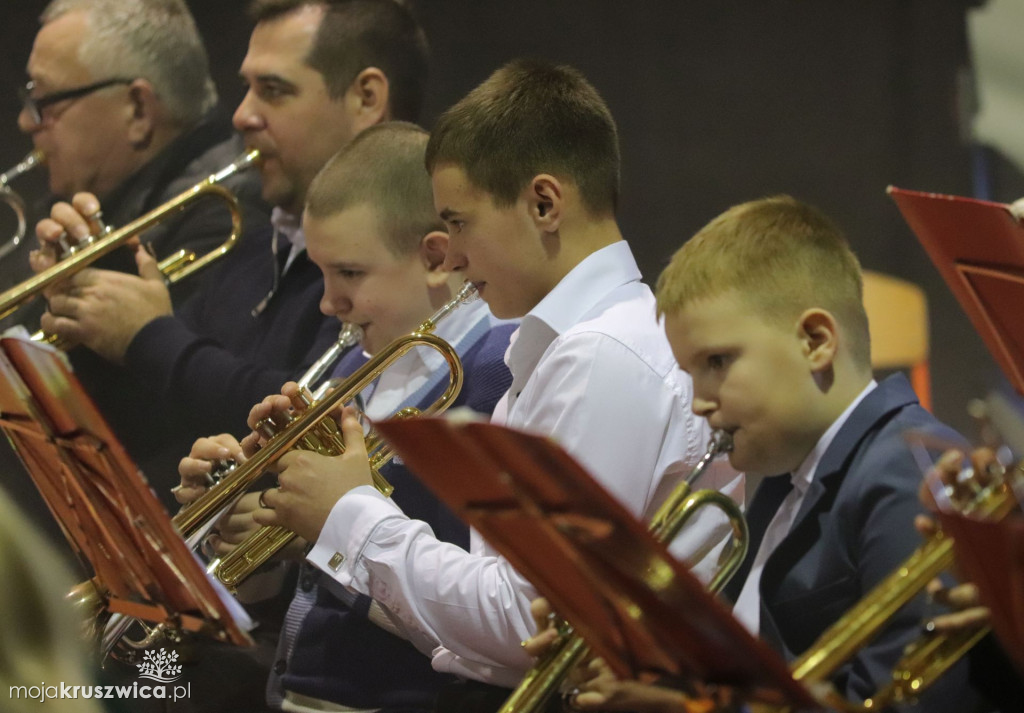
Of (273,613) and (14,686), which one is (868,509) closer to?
(14,686)

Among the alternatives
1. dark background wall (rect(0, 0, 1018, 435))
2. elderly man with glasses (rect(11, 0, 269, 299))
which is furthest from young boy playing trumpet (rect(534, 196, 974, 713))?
dark background wall (rect(0, 0, 1018, 435))

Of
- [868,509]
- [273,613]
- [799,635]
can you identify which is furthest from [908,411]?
[273,613]

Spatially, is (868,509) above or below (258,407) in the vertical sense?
below

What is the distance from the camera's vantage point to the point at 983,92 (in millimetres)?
3471

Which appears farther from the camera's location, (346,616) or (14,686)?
(346,616)

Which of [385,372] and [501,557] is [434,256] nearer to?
[385,372]

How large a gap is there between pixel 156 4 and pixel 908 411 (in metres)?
2.41

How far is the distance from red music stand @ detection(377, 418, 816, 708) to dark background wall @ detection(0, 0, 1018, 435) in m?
2.45

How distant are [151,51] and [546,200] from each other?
1704 millimetres

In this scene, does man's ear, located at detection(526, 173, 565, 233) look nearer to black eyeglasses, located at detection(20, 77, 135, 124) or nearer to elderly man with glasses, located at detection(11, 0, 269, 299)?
elderly man with glasses, located at detection(11, 0, 269, 299)

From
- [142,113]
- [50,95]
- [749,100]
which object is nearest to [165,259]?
[142,113]

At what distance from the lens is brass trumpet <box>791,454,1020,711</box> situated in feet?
4.06

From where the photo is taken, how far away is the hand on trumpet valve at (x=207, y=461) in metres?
1.99

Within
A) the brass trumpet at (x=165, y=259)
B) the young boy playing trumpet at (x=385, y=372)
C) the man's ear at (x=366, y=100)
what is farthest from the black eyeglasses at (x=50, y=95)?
the young boy playing trumpet at (x=385, y=372)
